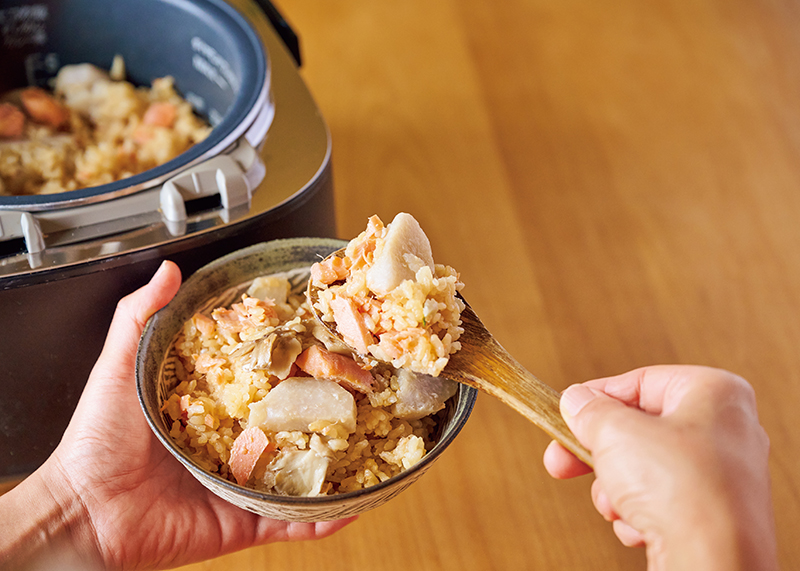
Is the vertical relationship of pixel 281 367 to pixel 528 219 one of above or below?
above

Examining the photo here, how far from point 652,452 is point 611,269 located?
29.2 inches

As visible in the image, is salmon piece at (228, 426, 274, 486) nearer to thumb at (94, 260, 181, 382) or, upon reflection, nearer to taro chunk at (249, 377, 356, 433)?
taro chunk at (249, 377, 356, 433)

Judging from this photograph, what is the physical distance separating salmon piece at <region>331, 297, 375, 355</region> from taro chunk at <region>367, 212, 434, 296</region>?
0.10ft

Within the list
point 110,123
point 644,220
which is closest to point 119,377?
point 110,123

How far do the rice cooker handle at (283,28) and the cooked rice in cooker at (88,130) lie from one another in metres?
0.20

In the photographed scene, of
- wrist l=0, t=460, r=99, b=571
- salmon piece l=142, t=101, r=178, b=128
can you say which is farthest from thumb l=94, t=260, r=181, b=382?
salmon piece l=142, t=101, r=178, b=128

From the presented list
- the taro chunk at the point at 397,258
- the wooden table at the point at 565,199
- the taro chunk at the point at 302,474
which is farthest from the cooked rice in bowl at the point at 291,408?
the wooden table at the point at 565,199

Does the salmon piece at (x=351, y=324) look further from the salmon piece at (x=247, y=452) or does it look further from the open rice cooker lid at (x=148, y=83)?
the open rice cooker lid at (x=148, y=83)

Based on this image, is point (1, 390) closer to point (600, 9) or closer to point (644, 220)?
point (644, 220)

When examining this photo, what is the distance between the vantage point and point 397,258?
27.0 inches

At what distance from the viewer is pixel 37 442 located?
0.95 metres

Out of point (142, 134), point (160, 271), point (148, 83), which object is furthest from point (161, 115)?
point (160, 271)

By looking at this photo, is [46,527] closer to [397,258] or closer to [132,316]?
[132,316]

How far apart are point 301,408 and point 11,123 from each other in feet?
2.51
